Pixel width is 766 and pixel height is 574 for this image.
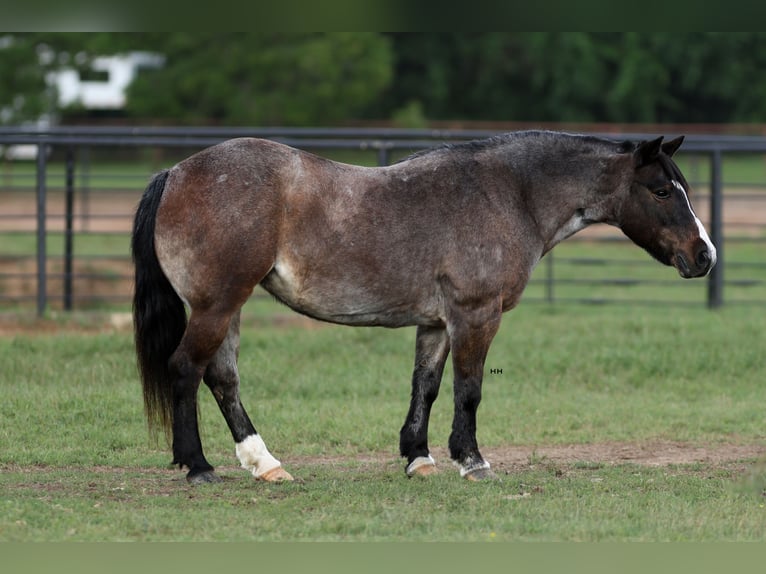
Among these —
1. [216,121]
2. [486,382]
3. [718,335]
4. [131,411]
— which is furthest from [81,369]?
[216,121]

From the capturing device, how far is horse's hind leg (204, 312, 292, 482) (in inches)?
261

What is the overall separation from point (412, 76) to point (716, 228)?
29216 millimetres

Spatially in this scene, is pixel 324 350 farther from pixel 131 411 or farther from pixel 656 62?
pixel 656 62

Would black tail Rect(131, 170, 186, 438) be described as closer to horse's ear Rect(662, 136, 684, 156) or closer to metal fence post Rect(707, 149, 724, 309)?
horse's ear Rect(662, 136, 684, 156)

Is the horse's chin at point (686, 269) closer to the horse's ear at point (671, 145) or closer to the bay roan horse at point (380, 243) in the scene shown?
the bay roan horse at point (380, 243)

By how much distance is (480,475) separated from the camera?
6.73m

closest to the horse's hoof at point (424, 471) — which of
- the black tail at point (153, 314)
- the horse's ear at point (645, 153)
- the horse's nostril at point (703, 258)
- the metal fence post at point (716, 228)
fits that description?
the black tail at point (153, 314)

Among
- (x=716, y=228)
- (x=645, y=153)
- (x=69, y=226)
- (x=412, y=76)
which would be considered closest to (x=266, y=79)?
(x=412, y=76)

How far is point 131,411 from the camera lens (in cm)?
840

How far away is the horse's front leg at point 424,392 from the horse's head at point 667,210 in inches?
53.8

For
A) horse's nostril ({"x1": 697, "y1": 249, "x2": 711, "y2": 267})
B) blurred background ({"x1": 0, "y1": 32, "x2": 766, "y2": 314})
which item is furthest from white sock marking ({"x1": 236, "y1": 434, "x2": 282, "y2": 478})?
blurred background ({"x1": 0, "y1": 32, "x2": 766, "y2": 314})

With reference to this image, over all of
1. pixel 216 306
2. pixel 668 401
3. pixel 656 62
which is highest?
pixel 656 62

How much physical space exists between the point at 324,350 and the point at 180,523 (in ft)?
16.5

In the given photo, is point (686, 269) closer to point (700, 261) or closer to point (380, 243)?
point (700, 261)
